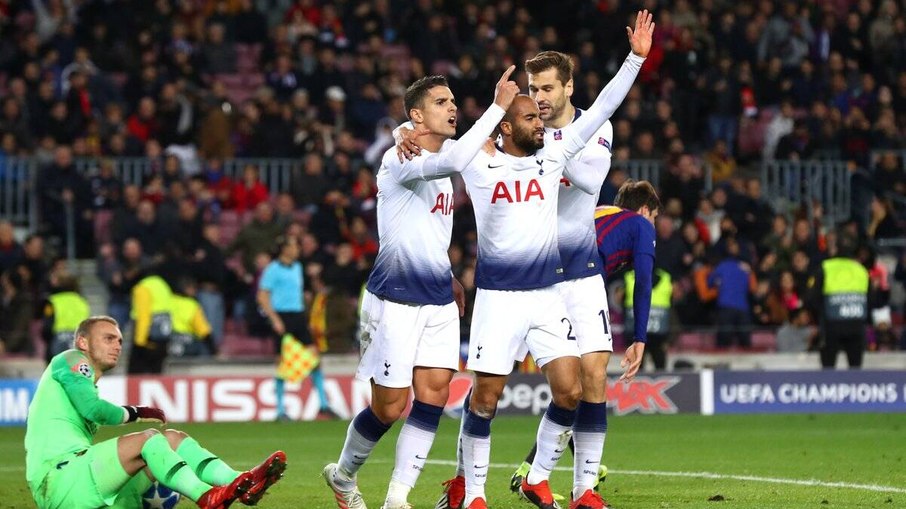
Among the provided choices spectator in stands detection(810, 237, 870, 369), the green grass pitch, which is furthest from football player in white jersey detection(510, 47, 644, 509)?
spectator in stands detection(810, 237, 870, 369)

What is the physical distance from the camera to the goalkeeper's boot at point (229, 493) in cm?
806

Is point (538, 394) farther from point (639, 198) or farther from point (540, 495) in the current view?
point (540, 495)

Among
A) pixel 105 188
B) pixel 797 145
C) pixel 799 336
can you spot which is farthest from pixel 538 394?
pixel 797 145

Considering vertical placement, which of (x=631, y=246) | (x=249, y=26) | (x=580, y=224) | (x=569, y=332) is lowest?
(x=569, y=332)

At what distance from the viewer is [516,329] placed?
9.48 meters

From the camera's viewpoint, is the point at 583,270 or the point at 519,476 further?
the point at 519,476

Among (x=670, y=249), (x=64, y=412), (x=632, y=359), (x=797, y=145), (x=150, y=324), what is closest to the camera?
(x=64, y=412)

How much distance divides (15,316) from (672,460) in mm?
10184

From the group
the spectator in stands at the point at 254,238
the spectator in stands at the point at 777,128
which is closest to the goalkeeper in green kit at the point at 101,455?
the spectator in stands at the point at 254,238

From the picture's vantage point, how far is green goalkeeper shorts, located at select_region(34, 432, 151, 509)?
27.0ft

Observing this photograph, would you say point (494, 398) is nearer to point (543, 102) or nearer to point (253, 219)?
point (543, 102)

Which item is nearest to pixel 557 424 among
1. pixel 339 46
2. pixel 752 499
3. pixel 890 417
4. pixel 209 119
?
pixel 752 499

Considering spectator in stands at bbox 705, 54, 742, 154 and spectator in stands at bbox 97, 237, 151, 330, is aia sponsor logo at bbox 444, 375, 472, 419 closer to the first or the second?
spectator in stands at bbox 97, 237, 151, 330

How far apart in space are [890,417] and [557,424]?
10055mm
